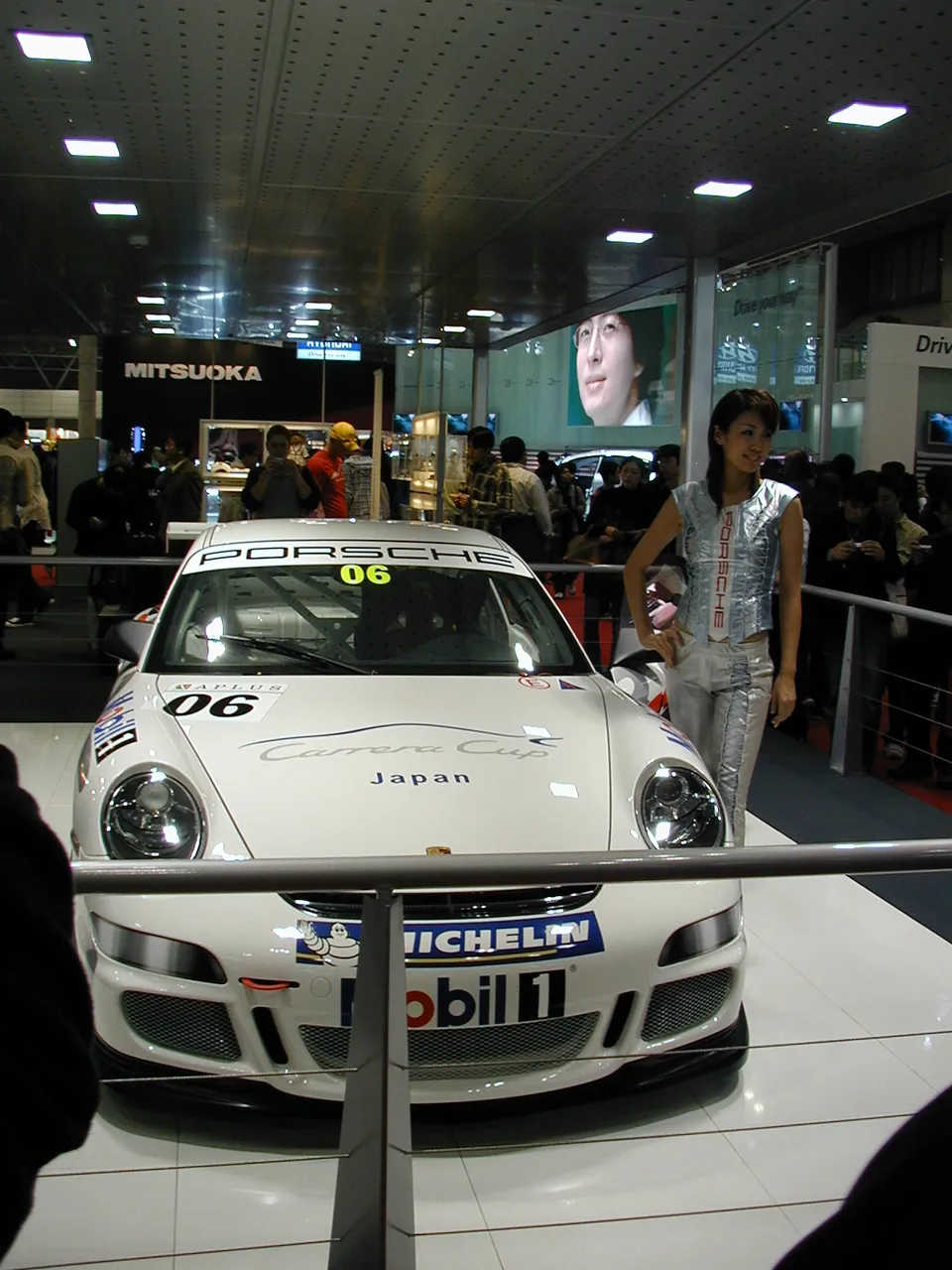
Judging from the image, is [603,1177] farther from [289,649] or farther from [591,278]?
[591,278]

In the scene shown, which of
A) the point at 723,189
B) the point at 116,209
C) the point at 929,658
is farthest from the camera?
the point at 116,209

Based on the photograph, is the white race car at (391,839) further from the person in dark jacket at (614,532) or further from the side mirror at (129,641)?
the person in dark jacket at (614,532)

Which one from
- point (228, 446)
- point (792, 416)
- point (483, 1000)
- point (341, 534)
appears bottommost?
point (483, 1000)

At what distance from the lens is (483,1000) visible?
2639 millimetres

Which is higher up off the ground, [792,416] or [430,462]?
[792,416]

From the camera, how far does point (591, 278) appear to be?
32.3 feet

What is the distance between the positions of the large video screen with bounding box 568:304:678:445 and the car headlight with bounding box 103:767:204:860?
9.74 meters

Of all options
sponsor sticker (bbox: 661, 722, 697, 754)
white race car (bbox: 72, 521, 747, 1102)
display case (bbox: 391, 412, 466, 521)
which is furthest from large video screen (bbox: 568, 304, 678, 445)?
sponsor sticker (bbox: 661, 722, 697, 754)

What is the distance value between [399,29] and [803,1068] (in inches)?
137

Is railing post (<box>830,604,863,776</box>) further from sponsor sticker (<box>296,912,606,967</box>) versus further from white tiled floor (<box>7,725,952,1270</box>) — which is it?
white tiled floor (<box>7,725,952,1270</box>)

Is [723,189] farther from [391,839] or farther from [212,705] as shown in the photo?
[391,839]

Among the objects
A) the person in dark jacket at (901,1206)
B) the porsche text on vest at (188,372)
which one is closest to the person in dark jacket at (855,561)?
the person in dark jacket at (901,1206)

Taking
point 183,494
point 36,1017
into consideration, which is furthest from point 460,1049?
point 183,494

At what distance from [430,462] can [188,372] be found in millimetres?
2595
